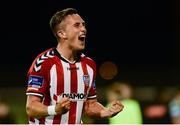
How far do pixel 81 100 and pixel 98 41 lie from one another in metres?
19.4

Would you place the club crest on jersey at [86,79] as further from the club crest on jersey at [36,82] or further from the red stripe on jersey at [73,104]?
the club crest on jersey at [36,82]

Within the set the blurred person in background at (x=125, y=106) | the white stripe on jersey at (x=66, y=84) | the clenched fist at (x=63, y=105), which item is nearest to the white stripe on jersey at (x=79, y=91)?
the white stripe on jersey at (x=66, y=84)

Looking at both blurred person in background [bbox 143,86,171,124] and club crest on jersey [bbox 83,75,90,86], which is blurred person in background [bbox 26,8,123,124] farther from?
blurred person in background [bbox 143,86,171,124]

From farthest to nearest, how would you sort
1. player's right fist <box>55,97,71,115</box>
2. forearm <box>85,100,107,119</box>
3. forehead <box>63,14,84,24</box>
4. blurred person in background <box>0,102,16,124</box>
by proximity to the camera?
blurred person in background <box>0,102,16,124</box>
forearm <box>85,100,107,119</box>
forehead <box>63,14,84,24</box>
player's right fist <box>55,97,71,115</box>

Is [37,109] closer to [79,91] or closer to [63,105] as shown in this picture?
[63,105]

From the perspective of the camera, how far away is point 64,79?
6.33 m

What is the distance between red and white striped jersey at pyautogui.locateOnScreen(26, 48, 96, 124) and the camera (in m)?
6.22

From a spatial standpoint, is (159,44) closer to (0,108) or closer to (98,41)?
(98,41)

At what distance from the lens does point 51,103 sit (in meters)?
6.32

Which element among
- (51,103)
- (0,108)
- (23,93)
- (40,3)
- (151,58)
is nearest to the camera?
(51,103)

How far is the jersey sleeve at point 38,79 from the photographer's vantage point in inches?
244

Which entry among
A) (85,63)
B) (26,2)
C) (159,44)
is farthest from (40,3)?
(85,63)

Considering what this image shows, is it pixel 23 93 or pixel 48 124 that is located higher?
pixel 48 124

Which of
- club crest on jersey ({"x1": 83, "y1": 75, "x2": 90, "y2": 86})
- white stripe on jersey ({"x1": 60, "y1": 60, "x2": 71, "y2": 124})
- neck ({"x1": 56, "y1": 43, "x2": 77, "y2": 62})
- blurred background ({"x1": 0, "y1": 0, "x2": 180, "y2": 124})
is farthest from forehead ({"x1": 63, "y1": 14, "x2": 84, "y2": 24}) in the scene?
blurred background ({"x1": 0, "y1": 0, "x2": 180, "y2": 124})
